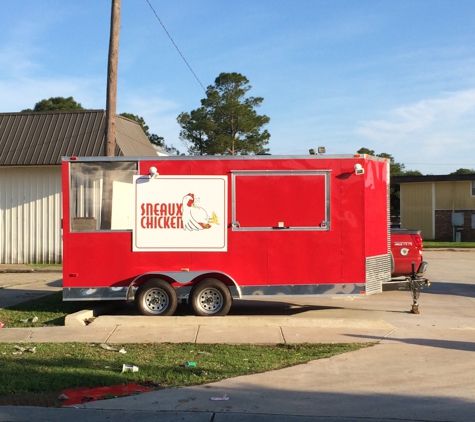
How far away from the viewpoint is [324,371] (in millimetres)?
8117

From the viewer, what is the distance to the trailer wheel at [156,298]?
11.7m

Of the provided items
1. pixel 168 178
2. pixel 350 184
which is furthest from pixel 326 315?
pixel 168 178

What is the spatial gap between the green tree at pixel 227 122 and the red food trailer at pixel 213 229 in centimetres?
4062

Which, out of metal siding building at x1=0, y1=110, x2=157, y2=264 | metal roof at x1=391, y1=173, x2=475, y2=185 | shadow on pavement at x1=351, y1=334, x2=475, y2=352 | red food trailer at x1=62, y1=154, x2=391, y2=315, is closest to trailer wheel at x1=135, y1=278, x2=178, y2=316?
red food trailer at x1=62, y1=154, x2=391, y2=315

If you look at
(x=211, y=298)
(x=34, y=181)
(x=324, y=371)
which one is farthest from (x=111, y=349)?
(x=34, y=181)

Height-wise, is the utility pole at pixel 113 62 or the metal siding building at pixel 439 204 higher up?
the utility pole at pixel 113 62

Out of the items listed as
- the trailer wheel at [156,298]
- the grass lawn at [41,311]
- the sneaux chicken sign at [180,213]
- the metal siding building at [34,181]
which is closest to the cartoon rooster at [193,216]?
the sneaux chicken sign at [180,213]

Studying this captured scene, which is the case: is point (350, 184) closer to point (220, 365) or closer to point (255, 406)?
point (220, 365)

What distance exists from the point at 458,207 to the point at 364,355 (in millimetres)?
39119

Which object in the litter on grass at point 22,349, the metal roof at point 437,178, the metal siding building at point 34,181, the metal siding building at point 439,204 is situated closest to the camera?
the litter on grass at point 22,349

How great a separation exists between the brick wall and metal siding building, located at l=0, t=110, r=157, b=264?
1122 inches

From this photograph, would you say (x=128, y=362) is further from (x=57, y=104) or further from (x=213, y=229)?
(x=57, y=104)

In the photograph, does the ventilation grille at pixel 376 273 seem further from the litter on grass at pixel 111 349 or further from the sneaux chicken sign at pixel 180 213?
the litter on grass at pixel 111 349

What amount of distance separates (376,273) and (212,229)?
131 inches
